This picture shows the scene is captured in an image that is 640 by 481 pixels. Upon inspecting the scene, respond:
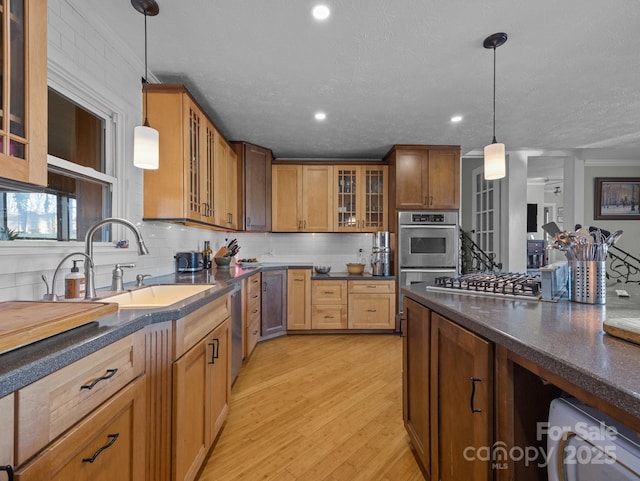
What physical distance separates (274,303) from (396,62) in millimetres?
2828

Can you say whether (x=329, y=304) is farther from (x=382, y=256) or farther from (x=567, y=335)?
(x=567, y=335)

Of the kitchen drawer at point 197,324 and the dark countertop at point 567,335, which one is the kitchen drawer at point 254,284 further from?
the dark countertop at point 567,335

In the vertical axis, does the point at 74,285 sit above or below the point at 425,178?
below

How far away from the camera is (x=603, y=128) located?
3525 millimetres

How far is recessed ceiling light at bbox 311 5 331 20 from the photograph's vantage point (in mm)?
1655

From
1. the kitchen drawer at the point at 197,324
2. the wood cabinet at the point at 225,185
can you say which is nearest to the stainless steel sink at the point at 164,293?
the kitchen drawer at the point at 197,324

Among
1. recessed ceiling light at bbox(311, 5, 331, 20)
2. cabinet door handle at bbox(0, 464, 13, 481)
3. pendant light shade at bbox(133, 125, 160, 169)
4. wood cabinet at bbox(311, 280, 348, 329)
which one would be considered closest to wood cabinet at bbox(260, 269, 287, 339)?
wood cabinet at bbox(311, 280, 348, 329)

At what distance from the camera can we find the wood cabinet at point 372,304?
393 cm

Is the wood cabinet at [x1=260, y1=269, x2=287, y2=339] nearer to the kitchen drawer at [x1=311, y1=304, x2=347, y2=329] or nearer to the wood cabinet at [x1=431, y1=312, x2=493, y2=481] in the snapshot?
the kitchen drawer at [x1=311, y1=304, x2=347, y2=329]

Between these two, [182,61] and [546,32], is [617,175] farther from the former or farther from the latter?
[182,61]

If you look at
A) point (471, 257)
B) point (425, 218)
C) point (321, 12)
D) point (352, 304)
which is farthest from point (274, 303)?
point (471, 257)

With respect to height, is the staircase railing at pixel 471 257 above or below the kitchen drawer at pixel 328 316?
above

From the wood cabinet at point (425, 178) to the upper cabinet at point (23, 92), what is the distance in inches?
137

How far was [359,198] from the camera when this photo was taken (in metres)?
4.24
